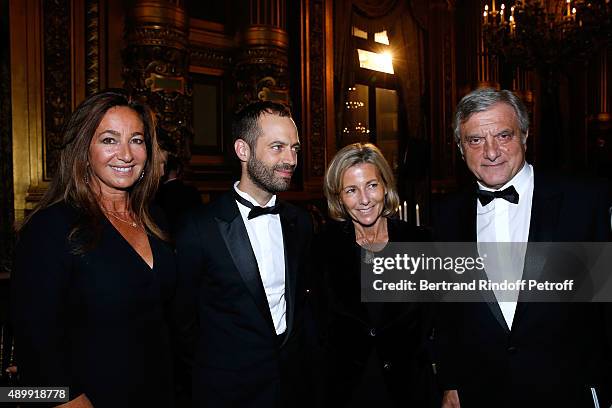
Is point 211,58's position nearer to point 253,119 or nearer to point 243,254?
point 253,119

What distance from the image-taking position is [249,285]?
2148 millimetres

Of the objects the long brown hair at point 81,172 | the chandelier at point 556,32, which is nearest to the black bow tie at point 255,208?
the long brown hair at point 81,172

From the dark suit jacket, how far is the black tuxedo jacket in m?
0.80

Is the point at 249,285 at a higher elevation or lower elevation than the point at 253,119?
lower

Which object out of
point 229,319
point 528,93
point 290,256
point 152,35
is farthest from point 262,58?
point 528,93

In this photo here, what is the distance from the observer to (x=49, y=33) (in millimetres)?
4910

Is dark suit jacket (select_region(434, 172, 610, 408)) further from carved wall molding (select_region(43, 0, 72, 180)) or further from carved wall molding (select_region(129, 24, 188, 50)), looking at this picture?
carved wall molding (select_region(43, 0, 72, 180))

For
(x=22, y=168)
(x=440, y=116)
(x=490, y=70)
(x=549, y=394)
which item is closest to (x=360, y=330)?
(x=549, y=394)

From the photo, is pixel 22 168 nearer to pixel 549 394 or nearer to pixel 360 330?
pixel 360 330

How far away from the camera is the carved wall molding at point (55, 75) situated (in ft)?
16.1

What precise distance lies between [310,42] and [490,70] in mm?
4540

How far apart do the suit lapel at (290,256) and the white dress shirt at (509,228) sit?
0.77 metres

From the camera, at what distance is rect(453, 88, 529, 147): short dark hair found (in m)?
2.03

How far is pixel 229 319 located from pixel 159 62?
3589 mm
